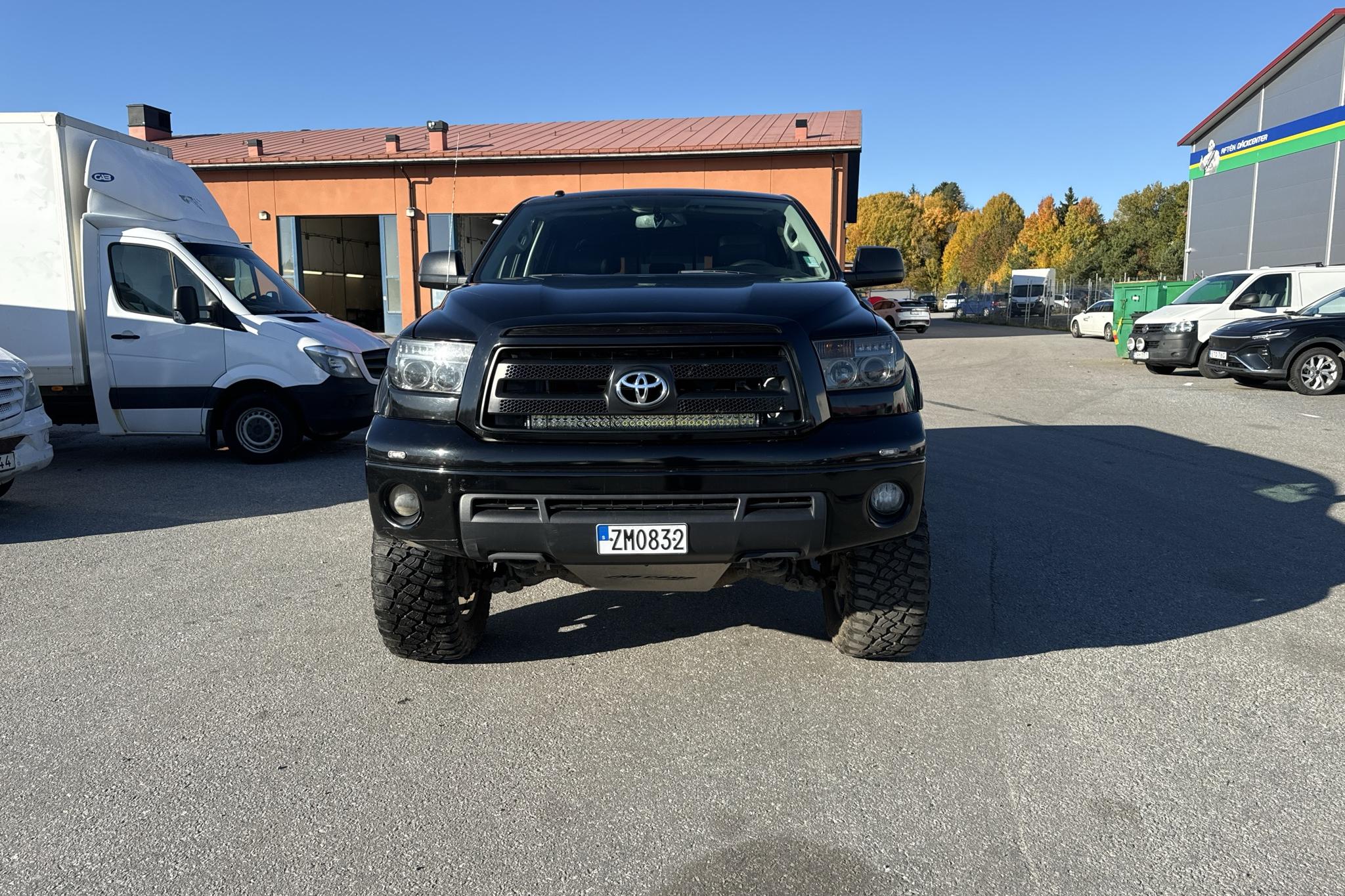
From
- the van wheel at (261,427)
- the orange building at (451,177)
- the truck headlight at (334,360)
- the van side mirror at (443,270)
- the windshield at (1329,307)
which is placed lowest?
the van wheel at (261,427)

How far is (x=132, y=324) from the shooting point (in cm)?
819

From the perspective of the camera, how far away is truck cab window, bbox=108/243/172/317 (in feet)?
26.8

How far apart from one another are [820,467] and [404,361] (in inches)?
57.4

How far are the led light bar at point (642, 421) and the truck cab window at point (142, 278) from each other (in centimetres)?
661

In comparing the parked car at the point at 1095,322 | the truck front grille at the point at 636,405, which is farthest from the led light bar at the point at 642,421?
the parked car at the point at 1095,322

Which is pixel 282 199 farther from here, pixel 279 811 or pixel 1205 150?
pixel 1205 150

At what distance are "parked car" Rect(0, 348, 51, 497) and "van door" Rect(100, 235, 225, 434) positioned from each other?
1625 mm

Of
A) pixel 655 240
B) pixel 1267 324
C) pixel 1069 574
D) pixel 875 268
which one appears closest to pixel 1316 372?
pixel 1267 324

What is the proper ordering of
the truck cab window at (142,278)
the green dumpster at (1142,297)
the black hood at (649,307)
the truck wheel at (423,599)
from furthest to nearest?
the green dumpster at (1142,297)
the truck cab window at (142,278)
the truck wheel at (423,599)
the black hood at (649,307)

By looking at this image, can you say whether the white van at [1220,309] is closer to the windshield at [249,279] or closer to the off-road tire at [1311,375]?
the off-road tire at [1311,375]

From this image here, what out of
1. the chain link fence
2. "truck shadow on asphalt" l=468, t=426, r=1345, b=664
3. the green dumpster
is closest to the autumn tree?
the chain link fence

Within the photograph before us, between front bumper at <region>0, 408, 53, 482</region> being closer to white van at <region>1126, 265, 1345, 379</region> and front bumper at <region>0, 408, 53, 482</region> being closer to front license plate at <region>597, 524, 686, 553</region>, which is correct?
front license plate at <region>597, 524, 686, 553</region>

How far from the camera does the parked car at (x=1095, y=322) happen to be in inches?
1143

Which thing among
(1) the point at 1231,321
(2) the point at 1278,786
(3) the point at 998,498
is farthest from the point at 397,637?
(1) the point at 1231,321
